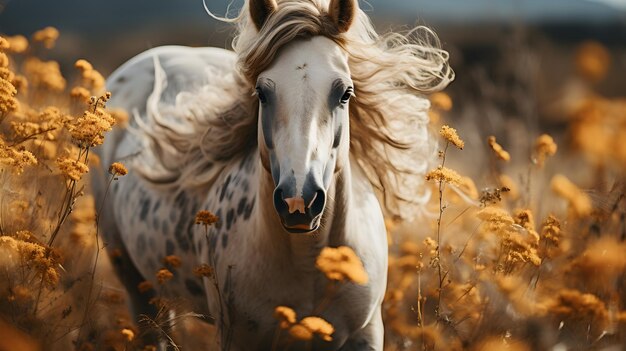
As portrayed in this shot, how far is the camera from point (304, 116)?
3.04 metres

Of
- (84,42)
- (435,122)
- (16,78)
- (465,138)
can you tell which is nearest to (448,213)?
(435,122)

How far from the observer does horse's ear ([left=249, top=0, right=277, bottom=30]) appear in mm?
3393

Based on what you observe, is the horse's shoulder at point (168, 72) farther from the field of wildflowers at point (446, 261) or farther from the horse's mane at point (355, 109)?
the horse's mane at point (355, 109)

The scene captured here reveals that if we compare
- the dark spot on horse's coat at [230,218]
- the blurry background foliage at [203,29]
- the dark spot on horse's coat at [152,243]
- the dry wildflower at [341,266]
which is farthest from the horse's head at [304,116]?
the blurry background foliage at [203,29]

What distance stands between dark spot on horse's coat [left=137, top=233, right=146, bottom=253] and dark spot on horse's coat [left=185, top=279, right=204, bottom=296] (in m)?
0.46

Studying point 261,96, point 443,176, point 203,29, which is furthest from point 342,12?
point 203,29

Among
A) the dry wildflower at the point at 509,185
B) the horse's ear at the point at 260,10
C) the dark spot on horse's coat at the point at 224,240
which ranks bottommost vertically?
the dry wildflower at the point at 509,185

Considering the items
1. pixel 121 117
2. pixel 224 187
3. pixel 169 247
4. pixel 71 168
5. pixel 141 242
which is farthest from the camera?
pixel 121 117

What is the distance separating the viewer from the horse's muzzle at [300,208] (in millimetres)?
2883

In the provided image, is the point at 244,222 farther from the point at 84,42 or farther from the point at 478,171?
the point at 84,42

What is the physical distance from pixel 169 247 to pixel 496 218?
159 cm

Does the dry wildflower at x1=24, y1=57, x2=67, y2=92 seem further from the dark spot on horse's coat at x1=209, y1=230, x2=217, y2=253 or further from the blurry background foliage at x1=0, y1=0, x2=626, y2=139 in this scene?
the blurry background foliage at x1=0, y1=0, x2=626, y2=139

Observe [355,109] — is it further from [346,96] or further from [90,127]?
[90,127]

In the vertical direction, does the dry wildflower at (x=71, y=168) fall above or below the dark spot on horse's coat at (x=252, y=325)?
above
